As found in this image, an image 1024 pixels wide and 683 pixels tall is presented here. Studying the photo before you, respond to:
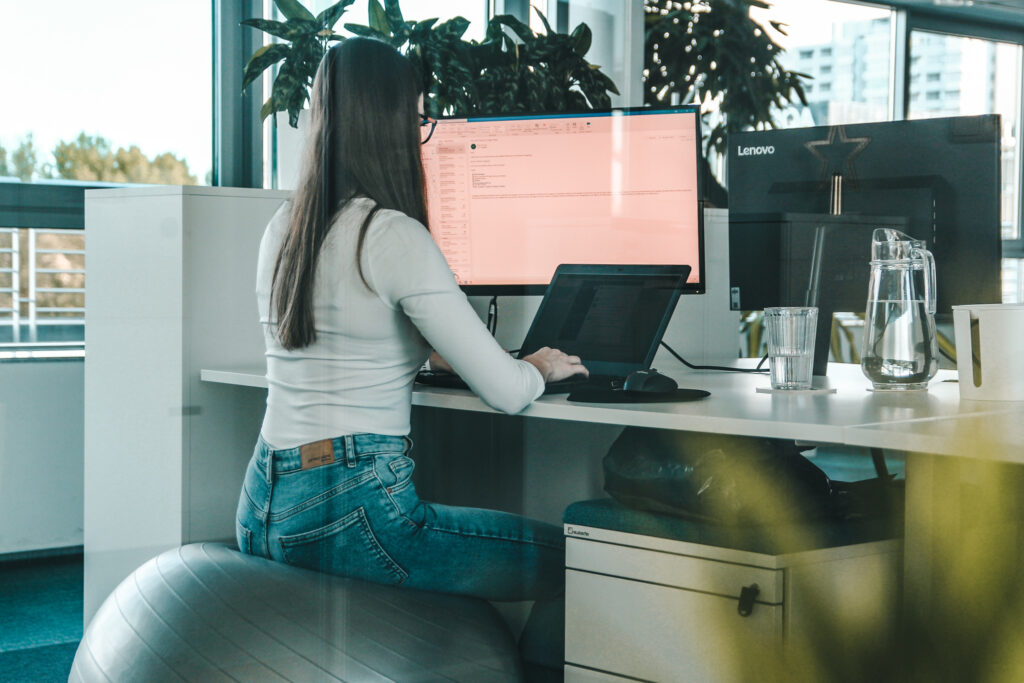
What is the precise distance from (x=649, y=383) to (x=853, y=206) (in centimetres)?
61

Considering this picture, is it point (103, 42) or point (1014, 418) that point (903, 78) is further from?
point (103, 42)

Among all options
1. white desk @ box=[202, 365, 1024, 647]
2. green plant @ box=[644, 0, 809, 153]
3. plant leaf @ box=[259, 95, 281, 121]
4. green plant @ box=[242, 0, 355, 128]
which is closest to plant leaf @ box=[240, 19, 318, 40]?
green plant @ box=[242, 0, 355, 128]

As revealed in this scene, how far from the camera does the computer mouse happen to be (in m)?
1.32

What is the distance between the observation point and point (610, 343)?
1.55 meters

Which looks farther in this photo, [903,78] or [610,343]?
[903,78]

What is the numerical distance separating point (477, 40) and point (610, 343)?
0.73 metres

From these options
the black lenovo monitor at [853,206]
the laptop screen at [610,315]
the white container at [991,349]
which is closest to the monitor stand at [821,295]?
the black lenovo monitor at [853,206]

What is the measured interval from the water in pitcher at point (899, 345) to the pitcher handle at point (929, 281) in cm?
1

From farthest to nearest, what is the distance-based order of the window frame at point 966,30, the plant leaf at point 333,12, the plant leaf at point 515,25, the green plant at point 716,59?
the green plant at point 716,59 < the plant leaf at point 515,25 < the plant leaf at point 333,12 < the window frame at point 966,30

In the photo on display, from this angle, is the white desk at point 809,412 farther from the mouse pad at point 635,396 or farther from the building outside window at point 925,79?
the building outside window at point 925,79

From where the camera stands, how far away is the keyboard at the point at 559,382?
1.41 m

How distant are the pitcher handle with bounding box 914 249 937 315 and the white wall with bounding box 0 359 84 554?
3.79 ft

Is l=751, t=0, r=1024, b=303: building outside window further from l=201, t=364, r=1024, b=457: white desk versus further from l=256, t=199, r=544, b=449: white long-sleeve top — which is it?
l=256, t=199, r=544, b=449: white long-sleeve top

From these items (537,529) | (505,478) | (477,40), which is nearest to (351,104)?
(477,40)
